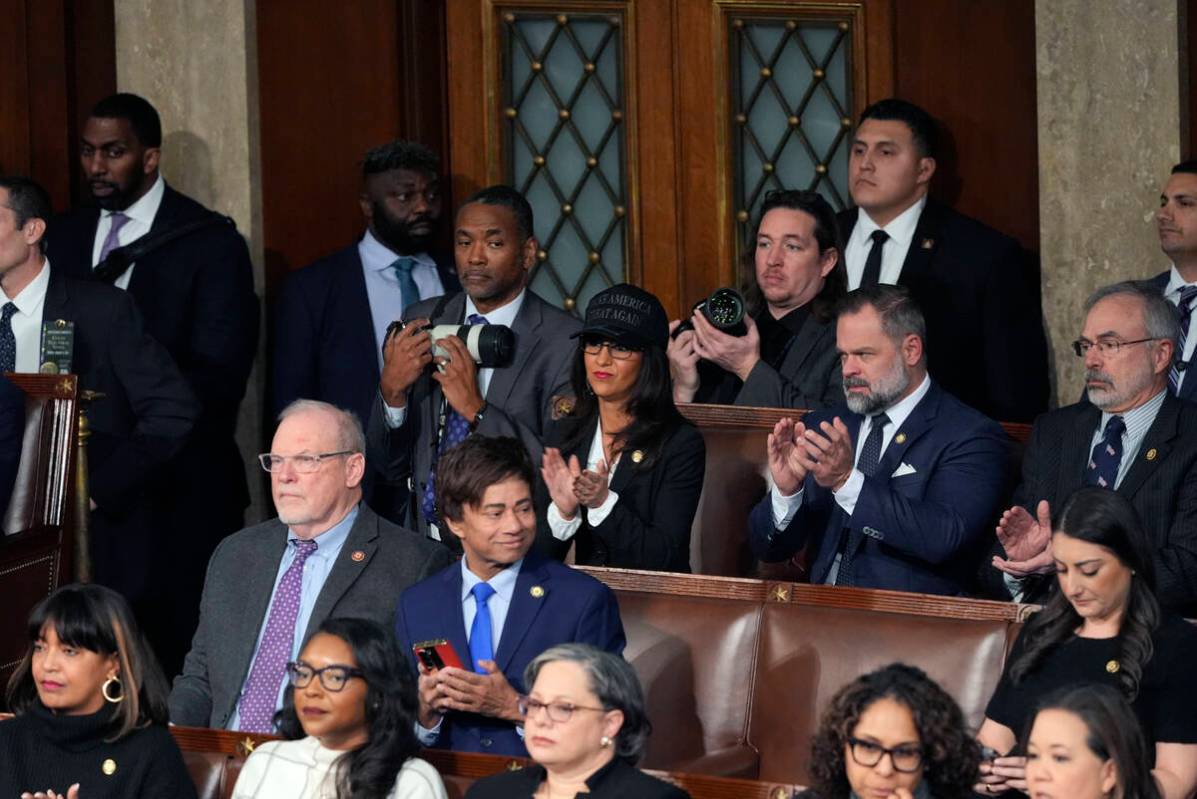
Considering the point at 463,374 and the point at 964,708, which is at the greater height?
the point at 463,374

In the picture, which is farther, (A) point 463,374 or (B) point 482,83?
(B) point 482,83

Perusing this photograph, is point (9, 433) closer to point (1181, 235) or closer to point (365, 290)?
point (365, 290)

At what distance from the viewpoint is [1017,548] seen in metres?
4.83

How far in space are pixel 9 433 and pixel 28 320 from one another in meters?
0.58

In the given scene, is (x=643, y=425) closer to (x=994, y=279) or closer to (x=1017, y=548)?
(x=1017, y=548)

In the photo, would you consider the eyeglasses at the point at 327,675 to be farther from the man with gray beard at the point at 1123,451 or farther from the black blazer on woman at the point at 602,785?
the man with gray beard at the point at 1123,451

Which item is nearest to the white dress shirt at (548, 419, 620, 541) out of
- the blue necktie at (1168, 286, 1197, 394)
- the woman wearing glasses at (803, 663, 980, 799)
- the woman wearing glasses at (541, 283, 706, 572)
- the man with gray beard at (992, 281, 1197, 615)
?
the woman wearing glasses at (541, 283, 706, 572)

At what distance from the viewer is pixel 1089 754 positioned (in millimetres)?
3598

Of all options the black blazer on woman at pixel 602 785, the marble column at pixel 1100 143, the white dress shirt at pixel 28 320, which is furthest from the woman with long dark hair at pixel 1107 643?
the white dress shirt at pixel 28 320

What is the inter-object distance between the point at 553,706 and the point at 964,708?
104 cm

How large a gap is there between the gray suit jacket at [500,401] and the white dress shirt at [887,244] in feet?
3.46

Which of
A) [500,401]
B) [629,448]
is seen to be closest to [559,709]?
[629,448]

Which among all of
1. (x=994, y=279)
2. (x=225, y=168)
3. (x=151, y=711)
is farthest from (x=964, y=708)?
(x=225, y=168)

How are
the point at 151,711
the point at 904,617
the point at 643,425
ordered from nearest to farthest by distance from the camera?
1. the point at 151,711
2. the point at 904,617
3. the point at 643,425
